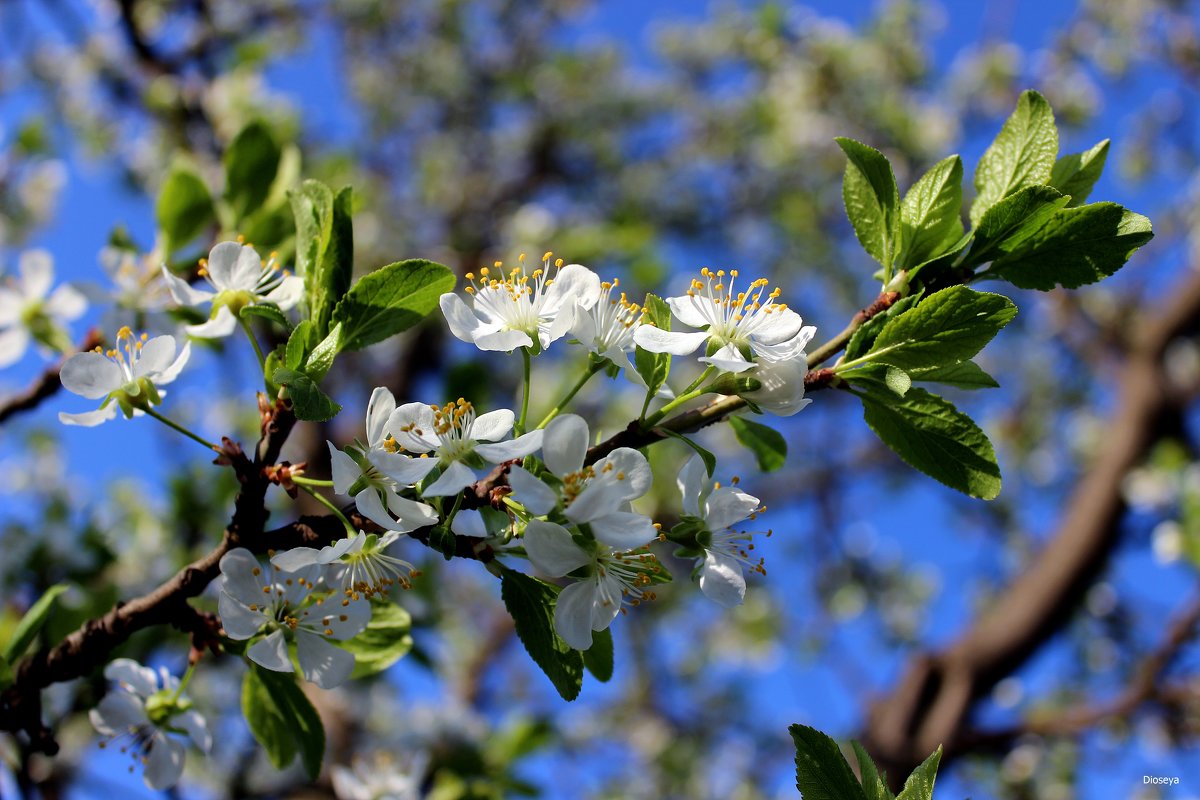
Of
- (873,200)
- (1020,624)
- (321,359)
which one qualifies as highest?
(873,200)

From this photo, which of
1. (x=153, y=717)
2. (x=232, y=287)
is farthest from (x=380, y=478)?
(x=153, y=717)

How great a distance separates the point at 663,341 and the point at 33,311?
4.66 ft

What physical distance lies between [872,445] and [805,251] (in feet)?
5.56

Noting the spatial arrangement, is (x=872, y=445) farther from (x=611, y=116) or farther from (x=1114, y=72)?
(x=611, y=116)

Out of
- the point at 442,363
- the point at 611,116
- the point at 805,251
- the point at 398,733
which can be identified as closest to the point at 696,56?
the point at 611,116

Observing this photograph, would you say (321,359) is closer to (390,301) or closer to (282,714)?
(390,301)

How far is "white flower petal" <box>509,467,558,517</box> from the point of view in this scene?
0.89 m

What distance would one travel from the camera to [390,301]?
1062 mm

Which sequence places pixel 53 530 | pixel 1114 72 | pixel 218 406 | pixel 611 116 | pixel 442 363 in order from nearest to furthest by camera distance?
pixel 53 530
pixel 442 363
pixel 1114 72
pixel 218 406
pixel 611 116

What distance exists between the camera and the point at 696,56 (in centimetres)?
972

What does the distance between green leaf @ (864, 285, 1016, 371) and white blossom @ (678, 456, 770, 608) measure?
8.9 inches

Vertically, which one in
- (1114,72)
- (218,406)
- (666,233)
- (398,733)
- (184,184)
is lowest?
(218,406)

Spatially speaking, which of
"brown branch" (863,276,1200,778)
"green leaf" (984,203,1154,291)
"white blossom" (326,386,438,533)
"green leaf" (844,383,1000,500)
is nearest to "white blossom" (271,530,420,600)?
"white blossom" (326,386,438,533)

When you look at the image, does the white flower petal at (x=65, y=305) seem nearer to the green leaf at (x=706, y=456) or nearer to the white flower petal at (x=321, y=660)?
the white flower petal at (x=321, y=660)
